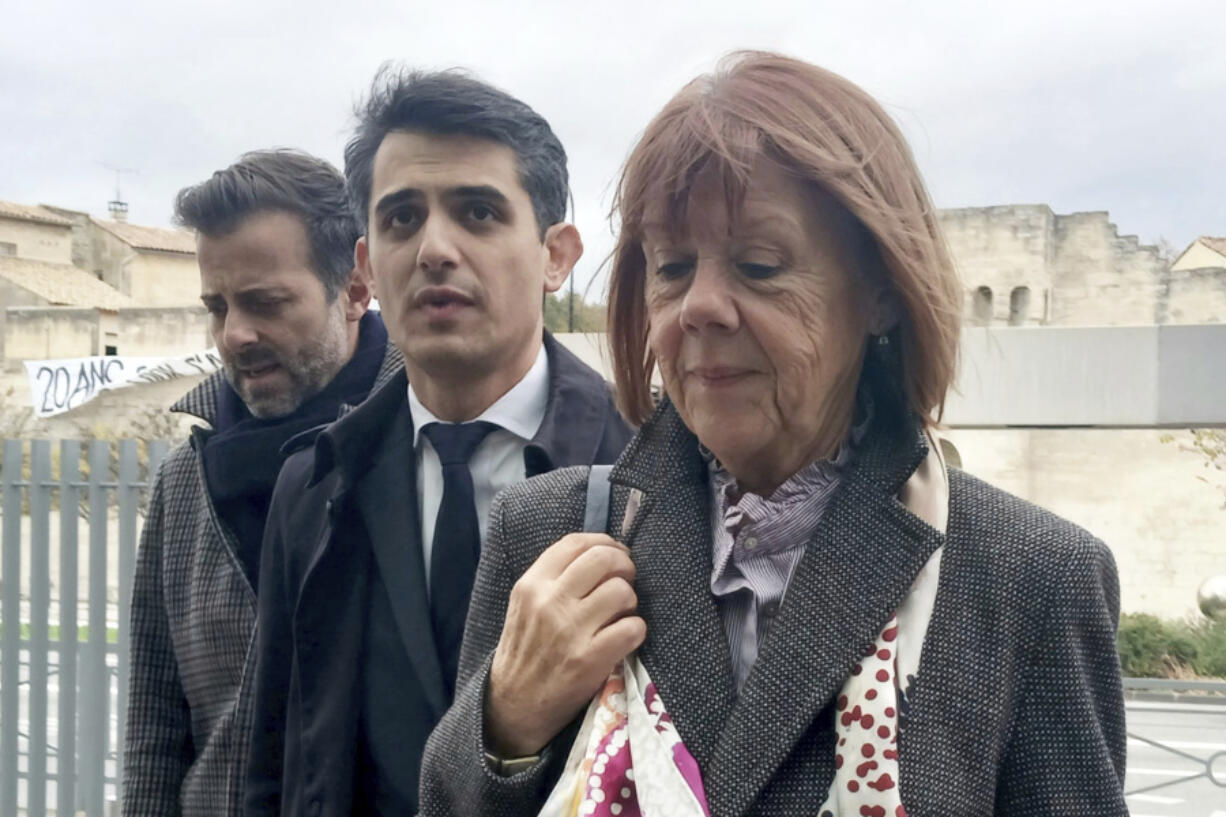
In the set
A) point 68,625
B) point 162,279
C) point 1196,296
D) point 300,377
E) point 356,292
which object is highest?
point 162,279

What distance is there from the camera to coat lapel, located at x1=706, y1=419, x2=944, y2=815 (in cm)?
118

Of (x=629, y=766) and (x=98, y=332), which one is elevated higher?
(x=98, y=332)

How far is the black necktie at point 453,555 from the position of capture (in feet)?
5.99

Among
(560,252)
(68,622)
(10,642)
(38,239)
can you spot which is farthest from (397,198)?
(38,239)

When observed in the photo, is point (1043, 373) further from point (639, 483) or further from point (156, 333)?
point (156, 333)

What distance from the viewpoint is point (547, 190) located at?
7.09ft

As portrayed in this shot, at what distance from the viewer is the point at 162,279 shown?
37.8 meters

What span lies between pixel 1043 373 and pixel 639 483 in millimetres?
7882

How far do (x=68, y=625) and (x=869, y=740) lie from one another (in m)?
4.91

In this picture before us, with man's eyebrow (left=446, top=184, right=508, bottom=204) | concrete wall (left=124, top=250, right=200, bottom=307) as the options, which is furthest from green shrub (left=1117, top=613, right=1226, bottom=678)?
concrete wall (left=124, top=250, right=200, bottom=307)

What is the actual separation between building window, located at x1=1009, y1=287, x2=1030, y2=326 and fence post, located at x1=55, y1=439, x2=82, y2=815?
69.3ft

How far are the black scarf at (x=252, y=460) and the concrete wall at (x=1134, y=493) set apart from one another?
55.5ft

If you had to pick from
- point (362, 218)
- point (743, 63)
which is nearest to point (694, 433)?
point (743, 63)

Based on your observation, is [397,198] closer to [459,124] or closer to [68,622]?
[459,124]
